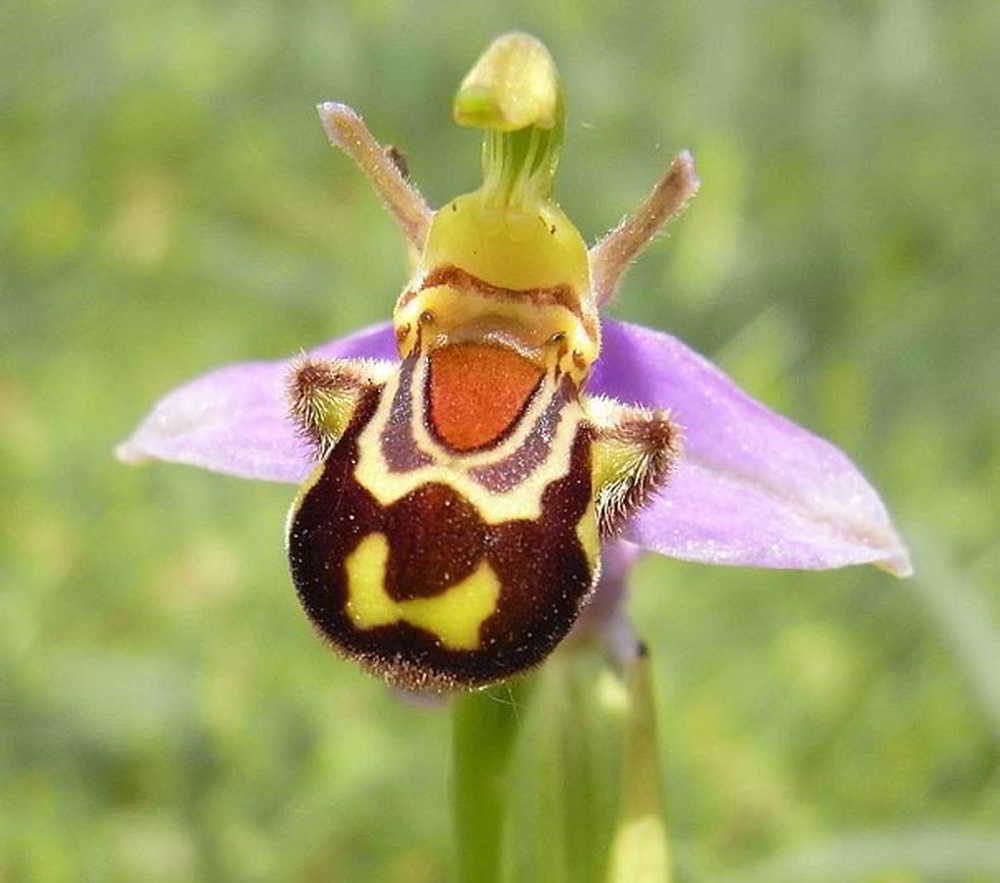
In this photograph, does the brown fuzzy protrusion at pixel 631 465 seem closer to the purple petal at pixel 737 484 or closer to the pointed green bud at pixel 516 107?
the purple petal at pixel 737 484

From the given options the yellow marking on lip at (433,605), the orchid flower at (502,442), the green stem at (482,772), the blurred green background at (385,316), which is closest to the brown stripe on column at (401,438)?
the orchid flower at (502,442)

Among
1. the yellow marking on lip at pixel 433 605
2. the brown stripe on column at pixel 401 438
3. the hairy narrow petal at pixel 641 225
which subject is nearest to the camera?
the yellow marking on lip at pixel 433 605

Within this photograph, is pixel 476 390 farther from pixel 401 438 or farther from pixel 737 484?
Result: pixel 737 484

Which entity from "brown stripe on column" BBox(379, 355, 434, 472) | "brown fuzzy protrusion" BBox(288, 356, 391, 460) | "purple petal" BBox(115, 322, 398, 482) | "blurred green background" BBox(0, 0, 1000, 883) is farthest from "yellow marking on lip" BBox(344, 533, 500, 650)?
"blurred green background" BBox(0, 0, 1000, 883)

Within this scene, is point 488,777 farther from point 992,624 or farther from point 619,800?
point 992,624

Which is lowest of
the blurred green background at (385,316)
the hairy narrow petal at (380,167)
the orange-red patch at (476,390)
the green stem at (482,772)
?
the green stem at (482,772)

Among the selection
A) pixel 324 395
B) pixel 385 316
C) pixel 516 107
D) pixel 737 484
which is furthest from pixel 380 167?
pixel 385 316
